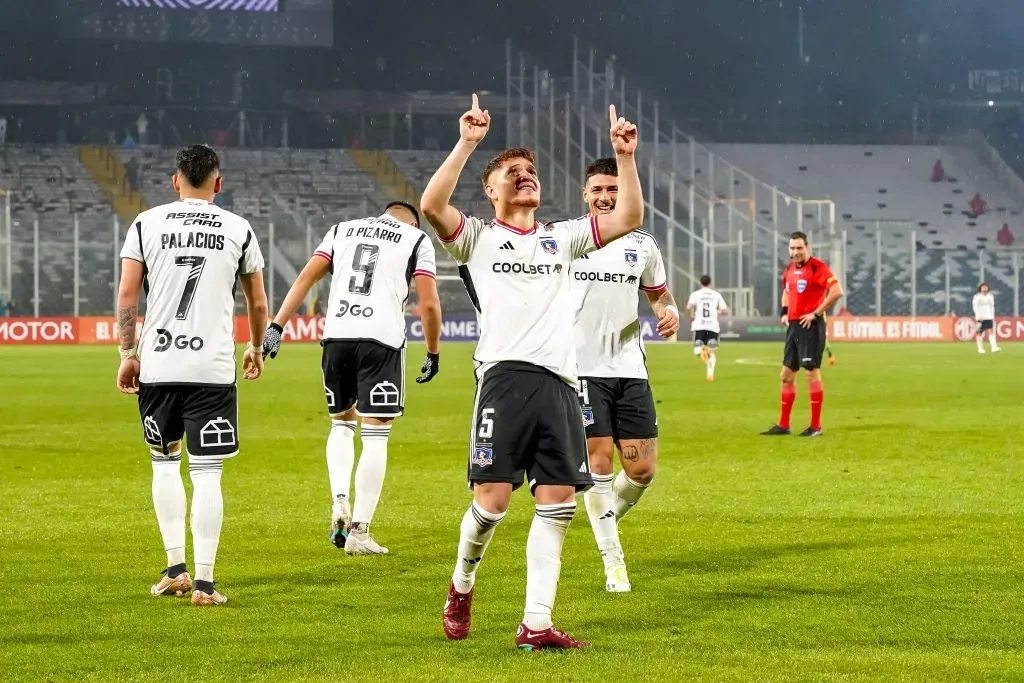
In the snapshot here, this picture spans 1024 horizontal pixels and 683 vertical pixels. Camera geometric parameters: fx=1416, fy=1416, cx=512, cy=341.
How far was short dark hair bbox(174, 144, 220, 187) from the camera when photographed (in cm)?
677

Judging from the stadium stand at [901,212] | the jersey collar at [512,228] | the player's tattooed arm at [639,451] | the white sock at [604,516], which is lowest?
the white sock at [604,516]

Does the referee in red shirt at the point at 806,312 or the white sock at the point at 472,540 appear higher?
the referee in red shirt at the point at 806,312

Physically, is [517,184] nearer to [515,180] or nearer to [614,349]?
[515,180]

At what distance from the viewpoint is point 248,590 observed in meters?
7.04

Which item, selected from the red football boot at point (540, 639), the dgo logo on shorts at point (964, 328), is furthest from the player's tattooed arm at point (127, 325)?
the dgo logo on shorts at point (964, 328)

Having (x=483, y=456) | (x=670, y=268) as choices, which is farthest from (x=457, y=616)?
(x=670, y=268)

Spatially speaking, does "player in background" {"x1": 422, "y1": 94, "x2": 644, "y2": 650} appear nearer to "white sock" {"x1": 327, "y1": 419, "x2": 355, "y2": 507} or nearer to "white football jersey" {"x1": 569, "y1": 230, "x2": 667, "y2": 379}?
"white football jersey" {"x1": 569, "y1": 230, "x2": 667, "y2": 379}

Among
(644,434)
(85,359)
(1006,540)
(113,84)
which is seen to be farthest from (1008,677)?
(113,84)

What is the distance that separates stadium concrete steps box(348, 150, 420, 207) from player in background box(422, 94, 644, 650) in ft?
169

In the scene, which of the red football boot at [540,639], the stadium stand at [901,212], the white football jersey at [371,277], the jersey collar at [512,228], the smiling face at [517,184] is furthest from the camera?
the stadium stand at [901,212]

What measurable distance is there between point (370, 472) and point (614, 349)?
1.78 m

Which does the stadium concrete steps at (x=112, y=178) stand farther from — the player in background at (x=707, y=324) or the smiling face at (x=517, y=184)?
the smiling face at (x=517, y=184)

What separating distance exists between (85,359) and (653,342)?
65.7 feet

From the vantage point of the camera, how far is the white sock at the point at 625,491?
25.2 ft
